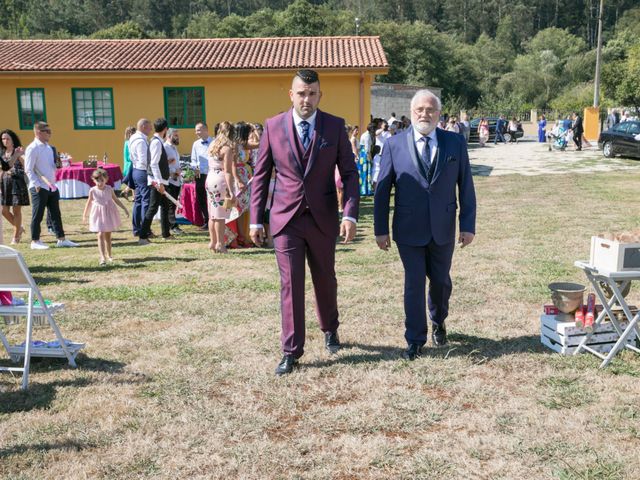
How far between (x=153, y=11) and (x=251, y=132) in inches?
4670

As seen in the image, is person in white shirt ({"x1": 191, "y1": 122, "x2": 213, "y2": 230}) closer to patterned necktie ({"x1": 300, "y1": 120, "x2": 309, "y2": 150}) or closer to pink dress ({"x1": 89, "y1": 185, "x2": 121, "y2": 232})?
pink dress ({"x1": 89, "y1": 185, "x2": 121, "y2": 232})

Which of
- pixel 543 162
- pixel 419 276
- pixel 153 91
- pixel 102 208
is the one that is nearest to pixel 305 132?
pixel 419 276

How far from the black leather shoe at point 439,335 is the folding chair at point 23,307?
2.75 m

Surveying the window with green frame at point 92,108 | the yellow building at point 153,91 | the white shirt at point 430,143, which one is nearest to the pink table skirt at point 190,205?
the white shirt at point 430,143

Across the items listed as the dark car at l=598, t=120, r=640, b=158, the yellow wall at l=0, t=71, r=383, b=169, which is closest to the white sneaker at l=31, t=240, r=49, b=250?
the yellow wall at l=0, t=71, r=383, b=169

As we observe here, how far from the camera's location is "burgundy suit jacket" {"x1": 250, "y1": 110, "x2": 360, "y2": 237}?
4.50 metres

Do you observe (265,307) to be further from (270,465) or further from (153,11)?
(153,11)

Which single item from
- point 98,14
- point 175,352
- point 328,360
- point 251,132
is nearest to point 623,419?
point 328,360

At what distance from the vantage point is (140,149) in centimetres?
1006

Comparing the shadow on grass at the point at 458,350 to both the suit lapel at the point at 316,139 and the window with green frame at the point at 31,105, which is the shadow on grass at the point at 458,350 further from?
the window with green frame at the point at 31,105

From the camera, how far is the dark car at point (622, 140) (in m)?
24.3

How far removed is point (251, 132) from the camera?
967 cm

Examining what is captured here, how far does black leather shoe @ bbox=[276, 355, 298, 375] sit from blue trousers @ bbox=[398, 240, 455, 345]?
89 cm

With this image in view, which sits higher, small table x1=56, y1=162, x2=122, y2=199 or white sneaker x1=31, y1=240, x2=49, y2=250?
small table x1=56, y1=162, x2=122, y2=199
